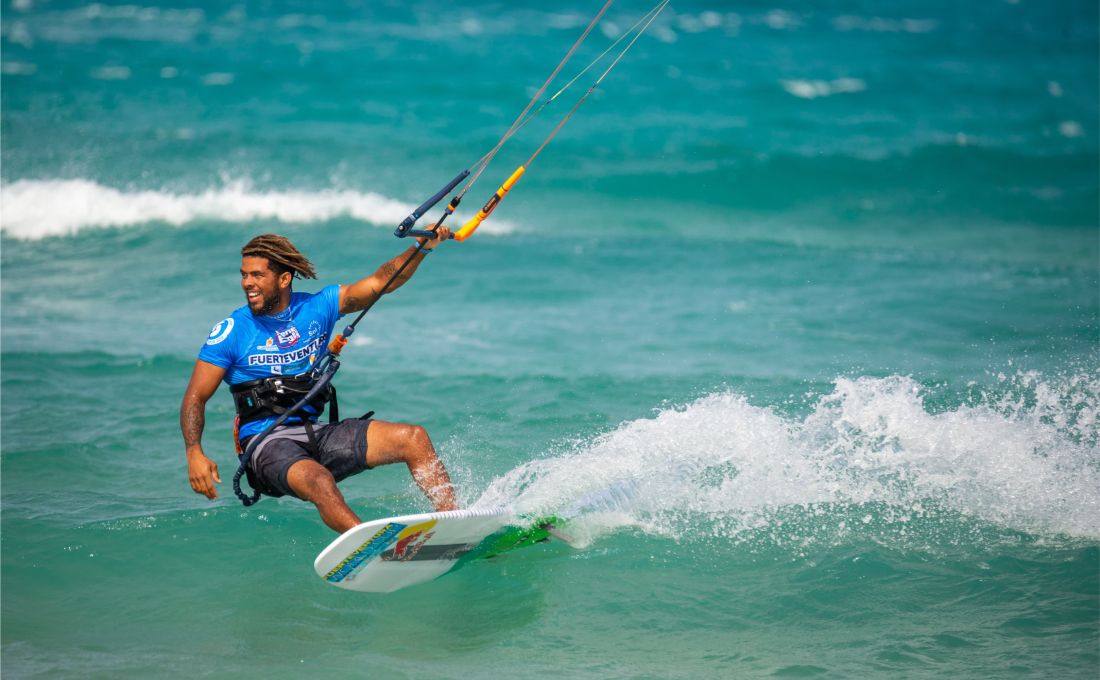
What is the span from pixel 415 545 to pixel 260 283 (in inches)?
53.8

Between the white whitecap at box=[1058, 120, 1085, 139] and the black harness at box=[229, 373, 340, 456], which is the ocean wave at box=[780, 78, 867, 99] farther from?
the black harness at box=[229, 373, 340, 456]

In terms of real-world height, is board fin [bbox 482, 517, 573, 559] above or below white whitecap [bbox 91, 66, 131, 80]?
below

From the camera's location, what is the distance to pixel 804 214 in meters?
14.8

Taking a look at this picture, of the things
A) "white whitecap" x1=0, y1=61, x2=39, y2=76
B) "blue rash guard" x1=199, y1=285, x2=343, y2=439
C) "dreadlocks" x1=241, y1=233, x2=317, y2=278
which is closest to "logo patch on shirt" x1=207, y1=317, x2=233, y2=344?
"blue rash guard" x1=199, y1=285, x2=343, y2=439

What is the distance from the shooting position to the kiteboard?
4.39 m

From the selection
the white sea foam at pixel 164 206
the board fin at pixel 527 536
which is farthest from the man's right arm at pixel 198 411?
the white sea foam at pixel 164 206

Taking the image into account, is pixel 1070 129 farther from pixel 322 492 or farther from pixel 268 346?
pixel 322 492

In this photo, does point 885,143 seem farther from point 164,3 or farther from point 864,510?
point 164,3

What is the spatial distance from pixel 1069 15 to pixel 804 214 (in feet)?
31.1

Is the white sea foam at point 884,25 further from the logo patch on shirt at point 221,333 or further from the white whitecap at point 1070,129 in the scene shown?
the logo patch on shirt at point 221,333

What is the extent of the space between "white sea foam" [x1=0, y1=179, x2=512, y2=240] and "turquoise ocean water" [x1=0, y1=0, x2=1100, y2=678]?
2.7 inches

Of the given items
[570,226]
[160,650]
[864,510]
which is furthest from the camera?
[570,226]

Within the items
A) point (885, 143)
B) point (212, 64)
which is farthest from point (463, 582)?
point (212, 64)

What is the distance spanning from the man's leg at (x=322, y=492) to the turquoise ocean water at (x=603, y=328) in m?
0.47
